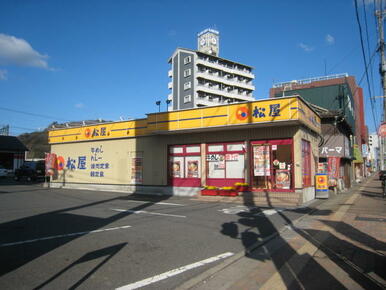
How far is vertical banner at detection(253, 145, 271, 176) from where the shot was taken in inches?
650

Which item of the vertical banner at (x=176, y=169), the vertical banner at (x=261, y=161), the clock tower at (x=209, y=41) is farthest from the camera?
the clock tower at (x=209, y=41)

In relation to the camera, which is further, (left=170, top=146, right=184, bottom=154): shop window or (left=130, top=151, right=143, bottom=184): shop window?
(left=130, top=151, right=143, bottom=184): shop window

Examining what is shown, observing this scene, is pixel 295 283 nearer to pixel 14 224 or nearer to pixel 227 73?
pixel 14 224

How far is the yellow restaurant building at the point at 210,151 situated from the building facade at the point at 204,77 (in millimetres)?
42701

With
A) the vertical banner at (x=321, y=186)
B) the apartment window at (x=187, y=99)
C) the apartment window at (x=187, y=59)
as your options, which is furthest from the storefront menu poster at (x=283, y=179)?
the apartment window at (x=187, y=59)

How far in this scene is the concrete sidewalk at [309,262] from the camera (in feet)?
15.1

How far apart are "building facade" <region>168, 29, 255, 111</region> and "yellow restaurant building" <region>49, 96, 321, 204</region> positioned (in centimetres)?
4270

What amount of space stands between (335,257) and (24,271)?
5787 mm

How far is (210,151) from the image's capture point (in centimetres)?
1844

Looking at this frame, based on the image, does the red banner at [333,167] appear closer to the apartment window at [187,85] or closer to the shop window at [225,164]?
the shop window at [225,164]

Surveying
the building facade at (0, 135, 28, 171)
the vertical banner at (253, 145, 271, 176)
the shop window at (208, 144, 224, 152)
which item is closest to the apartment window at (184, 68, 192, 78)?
the building facade at (0, 135, 28, 171)

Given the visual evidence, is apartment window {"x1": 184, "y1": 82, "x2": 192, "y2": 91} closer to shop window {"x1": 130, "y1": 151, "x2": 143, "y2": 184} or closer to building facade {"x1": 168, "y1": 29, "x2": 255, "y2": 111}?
building facade {"x1": 168, "y1": 29, "x2": 255, "y2": 111}

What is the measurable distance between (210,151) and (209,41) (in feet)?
206

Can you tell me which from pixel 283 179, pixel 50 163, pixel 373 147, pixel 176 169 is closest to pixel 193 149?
pixel 176 169
